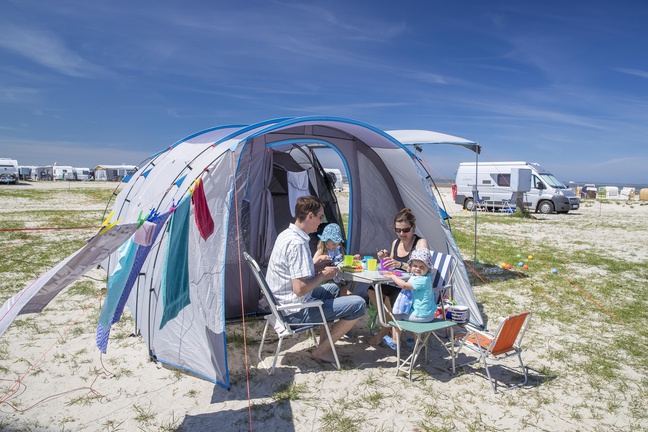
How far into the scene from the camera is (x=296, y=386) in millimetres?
3520

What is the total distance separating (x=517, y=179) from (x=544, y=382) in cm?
1434

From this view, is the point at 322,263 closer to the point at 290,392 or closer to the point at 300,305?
the point at 300,305

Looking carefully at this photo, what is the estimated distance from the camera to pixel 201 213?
359 cm

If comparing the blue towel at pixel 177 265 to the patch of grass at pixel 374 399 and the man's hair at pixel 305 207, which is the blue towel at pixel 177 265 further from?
the patch of grass at pixel 374 399

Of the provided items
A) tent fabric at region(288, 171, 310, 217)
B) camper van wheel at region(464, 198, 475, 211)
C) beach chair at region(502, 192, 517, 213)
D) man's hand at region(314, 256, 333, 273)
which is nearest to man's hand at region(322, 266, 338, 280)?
man's hand at region(314, 256, 333, 273)

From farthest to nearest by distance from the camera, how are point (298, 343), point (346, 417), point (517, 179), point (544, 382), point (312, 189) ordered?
point (517, 179)
point (312, 189)
point (298, 343)
point (544, 382)
point (346, 417)

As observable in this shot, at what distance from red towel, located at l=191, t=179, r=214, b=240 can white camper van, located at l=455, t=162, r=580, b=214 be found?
15135 millimetres

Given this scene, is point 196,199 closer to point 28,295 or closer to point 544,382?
point 28,295

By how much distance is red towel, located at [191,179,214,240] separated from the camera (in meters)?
3.58

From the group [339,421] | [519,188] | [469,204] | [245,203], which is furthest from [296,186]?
[469,204]

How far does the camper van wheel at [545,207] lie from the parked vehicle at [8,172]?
128ft

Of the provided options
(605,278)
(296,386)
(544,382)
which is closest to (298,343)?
(296,386)

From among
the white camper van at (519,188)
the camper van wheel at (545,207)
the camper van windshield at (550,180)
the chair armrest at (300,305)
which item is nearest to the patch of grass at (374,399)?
the chair armrest at (300,305)

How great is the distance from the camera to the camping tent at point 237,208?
3.58 meters
